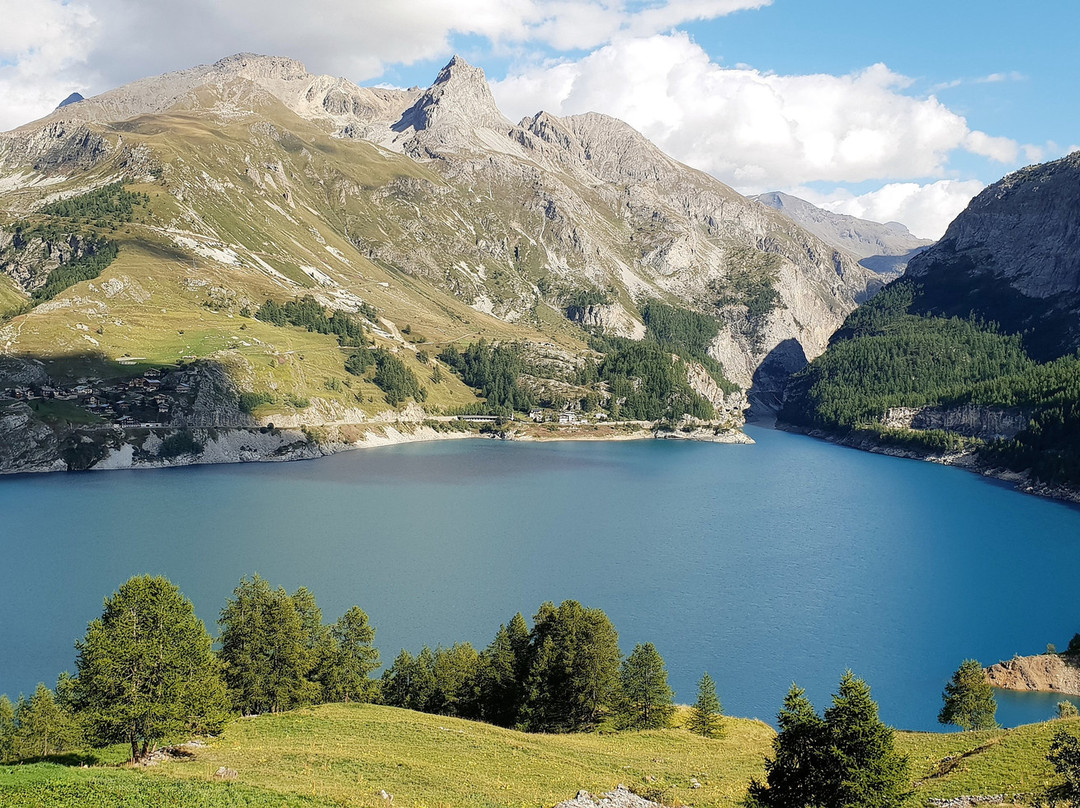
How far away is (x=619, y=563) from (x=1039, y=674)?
53041 millimetres

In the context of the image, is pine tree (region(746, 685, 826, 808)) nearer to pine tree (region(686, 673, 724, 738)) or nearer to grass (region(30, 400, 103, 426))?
pine tree (region(686, 673, 724, 738))

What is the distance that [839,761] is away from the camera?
2488 cm

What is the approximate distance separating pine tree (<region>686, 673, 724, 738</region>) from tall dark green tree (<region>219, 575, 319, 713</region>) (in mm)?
26765

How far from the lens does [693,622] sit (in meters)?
88.2

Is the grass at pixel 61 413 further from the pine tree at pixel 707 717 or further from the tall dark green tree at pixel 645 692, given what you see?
the pine tree at pixel 707 717

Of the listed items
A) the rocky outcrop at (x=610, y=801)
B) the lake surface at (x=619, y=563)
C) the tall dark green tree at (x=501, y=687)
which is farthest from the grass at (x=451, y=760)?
the lake surface at (x=619, y=563)

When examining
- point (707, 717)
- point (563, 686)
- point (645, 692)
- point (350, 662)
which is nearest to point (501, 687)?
point (563, 686)

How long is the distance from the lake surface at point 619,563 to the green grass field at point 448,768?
27.8 meters

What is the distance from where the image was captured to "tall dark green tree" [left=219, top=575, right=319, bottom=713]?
5159 centimetres

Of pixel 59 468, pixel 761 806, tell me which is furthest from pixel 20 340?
pixel 761 806

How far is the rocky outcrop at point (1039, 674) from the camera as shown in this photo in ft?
243

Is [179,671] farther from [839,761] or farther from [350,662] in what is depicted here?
[839,761]

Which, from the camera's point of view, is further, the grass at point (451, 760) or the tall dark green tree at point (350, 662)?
the tall dark green tree at point (350, 662)

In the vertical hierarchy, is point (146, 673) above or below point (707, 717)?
above
